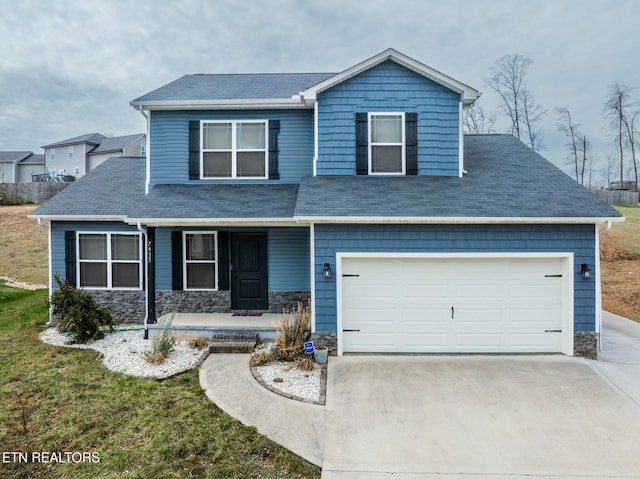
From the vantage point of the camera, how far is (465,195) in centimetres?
785

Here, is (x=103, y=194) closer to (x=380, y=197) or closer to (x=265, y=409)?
(x=380, y=197)

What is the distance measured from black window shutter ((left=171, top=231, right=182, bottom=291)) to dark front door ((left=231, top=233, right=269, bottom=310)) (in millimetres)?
1345

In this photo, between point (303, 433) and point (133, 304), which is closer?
point (303, 433)

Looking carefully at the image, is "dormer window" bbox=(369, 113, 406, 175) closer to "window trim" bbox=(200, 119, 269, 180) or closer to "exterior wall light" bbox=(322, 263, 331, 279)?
"window trim" bbox=(200, 119, 269, 180)

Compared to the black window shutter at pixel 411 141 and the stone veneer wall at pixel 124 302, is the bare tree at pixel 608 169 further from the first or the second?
the stone veneer wall at pixel 124 302

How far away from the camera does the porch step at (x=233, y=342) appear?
290 inches

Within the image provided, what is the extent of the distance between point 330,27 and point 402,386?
18921mm

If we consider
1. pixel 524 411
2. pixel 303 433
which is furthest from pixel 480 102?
pixel 303 433

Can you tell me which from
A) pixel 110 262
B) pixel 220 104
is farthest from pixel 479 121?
pixel 110 262

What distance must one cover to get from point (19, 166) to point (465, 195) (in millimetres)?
58951

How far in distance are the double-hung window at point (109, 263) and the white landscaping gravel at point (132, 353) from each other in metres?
1.46

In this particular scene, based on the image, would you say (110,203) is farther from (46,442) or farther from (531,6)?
(531,6)

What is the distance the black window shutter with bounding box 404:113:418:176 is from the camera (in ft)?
29.2

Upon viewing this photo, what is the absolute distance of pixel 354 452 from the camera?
425cm
